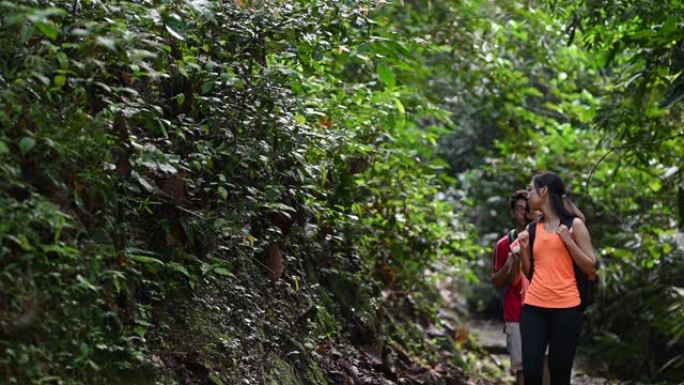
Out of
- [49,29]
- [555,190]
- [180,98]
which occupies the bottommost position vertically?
[555,190]

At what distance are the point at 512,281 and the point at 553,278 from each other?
1.49 m

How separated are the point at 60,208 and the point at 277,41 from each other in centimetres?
209

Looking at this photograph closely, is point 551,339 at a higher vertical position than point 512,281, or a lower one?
higher

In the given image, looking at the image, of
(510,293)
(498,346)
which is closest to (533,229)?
(510,293)

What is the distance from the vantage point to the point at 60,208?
432 cm

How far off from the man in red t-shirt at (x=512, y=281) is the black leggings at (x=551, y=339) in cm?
126

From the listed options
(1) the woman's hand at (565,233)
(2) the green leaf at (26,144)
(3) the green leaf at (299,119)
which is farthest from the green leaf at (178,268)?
(1) the woman's hand at (565,233)

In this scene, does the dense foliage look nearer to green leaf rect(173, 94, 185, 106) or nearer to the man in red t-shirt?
green leaf rect(173, 94, 185, 106)

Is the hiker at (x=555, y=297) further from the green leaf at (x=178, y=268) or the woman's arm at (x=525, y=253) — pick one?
the green leaf at (x=178, y=268)

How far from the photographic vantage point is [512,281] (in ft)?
27.3

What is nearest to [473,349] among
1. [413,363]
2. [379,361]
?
[413,363]

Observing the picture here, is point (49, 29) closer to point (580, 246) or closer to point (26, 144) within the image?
point (26, 144)

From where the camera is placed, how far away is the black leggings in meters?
6.75

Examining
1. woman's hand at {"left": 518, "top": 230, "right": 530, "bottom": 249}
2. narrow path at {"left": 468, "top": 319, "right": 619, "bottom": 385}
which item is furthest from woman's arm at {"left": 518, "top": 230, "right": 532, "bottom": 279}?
narrow path at {"left": 468, "top": 319, "right": 619, "bottom": 385}
